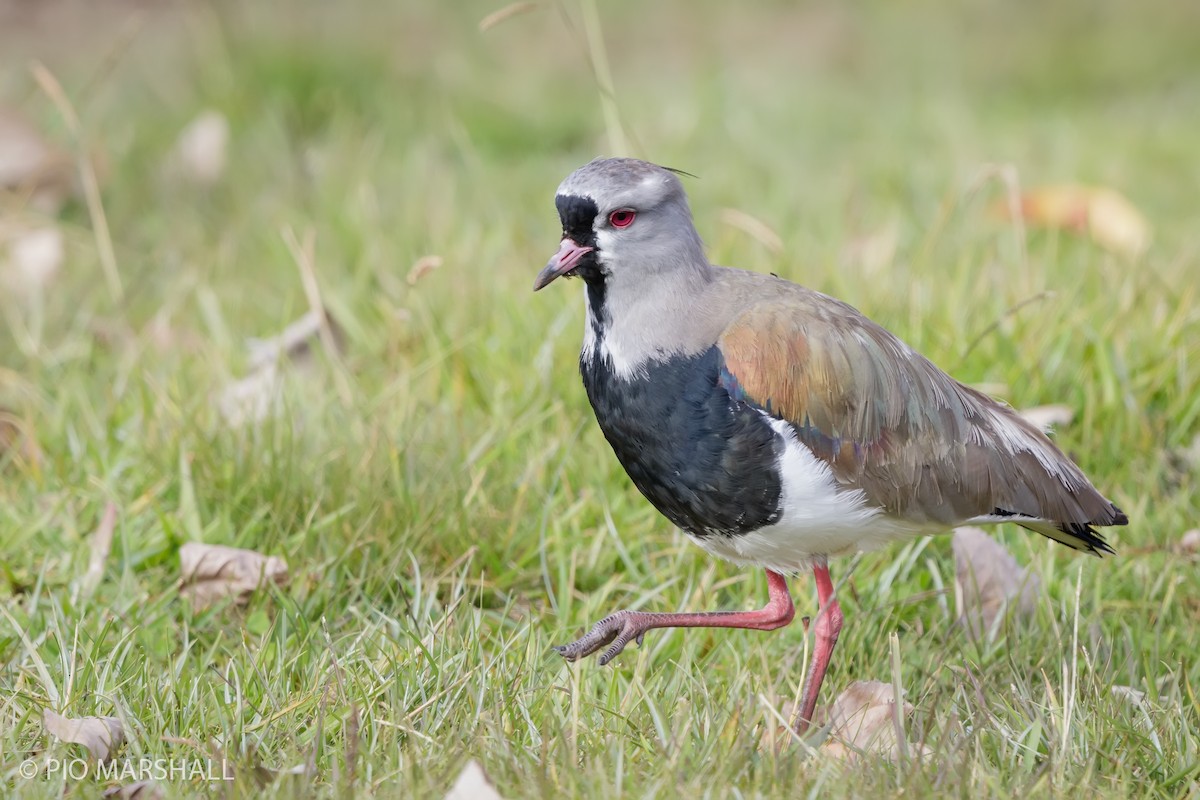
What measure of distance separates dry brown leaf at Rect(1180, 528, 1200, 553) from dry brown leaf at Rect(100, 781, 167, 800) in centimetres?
265

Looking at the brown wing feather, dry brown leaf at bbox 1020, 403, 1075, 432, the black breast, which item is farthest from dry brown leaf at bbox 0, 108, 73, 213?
dry brown leaf at bbox 1020, 403, 1075, 432

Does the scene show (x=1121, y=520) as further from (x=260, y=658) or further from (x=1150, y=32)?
(x=1150, y=32)

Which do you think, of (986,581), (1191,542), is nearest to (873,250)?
(1191,542)

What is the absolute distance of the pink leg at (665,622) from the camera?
9.66ft

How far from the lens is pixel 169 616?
3229 mm

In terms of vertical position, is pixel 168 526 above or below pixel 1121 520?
above

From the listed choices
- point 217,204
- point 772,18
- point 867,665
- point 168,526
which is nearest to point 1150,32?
point 772,18

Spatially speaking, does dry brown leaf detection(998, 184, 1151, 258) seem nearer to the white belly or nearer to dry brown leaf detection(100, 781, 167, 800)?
the white belly

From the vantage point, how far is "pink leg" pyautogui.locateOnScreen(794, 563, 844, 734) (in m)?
2.94

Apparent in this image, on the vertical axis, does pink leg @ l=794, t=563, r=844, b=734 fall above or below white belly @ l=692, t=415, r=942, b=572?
below

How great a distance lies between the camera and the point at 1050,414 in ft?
13.1

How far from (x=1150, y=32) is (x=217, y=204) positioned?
20.4ft

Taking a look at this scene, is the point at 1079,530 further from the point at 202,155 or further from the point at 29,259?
the point at 202,155

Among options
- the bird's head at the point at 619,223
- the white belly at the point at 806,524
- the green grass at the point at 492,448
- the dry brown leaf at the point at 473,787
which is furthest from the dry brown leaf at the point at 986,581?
the dry brown leaf at the point at 473,787
